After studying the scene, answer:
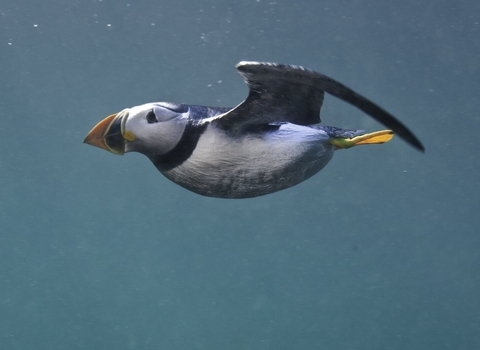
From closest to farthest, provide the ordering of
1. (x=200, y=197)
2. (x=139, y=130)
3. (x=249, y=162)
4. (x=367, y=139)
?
(x=139, y=130) → (x=249, y=162) → (x=367, y=139) → (x=200, y=197)

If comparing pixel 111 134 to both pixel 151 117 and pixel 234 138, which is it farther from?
pixel 234 138

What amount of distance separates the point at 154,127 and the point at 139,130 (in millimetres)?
65

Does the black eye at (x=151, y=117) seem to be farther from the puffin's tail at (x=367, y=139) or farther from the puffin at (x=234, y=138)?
the puffin's tail at (x=367, y=139)

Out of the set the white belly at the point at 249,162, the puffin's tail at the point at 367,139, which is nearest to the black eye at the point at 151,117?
the white belly at the point at 249,162

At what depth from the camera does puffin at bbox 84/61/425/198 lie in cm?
213

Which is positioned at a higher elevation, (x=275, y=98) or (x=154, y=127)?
(x=275, y=98)

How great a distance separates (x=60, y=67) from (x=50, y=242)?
5.46m

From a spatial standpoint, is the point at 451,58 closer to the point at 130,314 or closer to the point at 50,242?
the point at 130,314

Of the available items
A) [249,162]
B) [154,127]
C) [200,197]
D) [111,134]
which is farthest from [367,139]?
Answer: [200,197]

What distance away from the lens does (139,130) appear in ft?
6.98

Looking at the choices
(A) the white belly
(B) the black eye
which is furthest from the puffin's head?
(A) the white belly

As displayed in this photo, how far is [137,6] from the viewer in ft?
27.0

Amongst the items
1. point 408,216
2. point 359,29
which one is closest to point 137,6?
point 359,29

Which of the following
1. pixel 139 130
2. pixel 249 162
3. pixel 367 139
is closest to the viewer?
pixel 139 130
